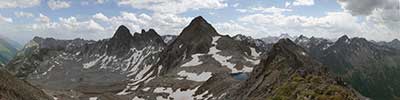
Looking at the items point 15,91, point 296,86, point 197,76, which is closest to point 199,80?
point 197,76

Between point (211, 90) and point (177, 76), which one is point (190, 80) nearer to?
point (177, 76)

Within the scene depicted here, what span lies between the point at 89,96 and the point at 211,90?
1809 inches

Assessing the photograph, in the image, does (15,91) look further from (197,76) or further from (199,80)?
(197,76)

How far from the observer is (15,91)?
Result: 3317 inches

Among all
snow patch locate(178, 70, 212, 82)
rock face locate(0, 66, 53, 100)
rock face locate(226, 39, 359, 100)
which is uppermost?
snow patch locate(178, 70, 212, 82)

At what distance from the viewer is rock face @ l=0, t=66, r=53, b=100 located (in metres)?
79.0

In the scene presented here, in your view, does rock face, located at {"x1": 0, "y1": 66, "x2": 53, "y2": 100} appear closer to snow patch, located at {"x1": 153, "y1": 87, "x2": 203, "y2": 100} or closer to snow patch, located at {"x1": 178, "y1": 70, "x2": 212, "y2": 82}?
snow patch, located at {"x1": 153, "y1": 87, "x2": 203, "y2": 100}

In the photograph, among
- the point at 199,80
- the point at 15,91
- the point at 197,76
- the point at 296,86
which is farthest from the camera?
the point at 197,76

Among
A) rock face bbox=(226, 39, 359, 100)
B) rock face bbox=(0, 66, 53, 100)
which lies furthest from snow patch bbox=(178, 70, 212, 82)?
rock face bbox=(0, 66, 53, 100)

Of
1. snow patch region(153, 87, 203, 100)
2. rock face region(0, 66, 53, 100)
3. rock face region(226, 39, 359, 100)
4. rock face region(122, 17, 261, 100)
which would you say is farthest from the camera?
snow patch region(153, 87, 203, 100)

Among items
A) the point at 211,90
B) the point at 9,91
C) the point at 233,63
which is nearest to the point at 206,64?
the point at 233,63

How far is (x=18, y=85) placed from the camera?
9056 centimetres

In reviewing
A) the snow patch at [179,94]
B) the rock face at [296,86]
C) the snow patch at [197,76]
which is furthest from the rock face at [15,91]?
the snow patch at [197,76]

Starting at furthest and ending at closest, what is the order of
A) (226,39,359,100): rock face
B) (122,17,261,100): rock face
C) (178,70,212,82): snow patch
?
(178,70,212,82): snow patch, (122,17,261,100): rock face, (226,39,359,100): rock face
